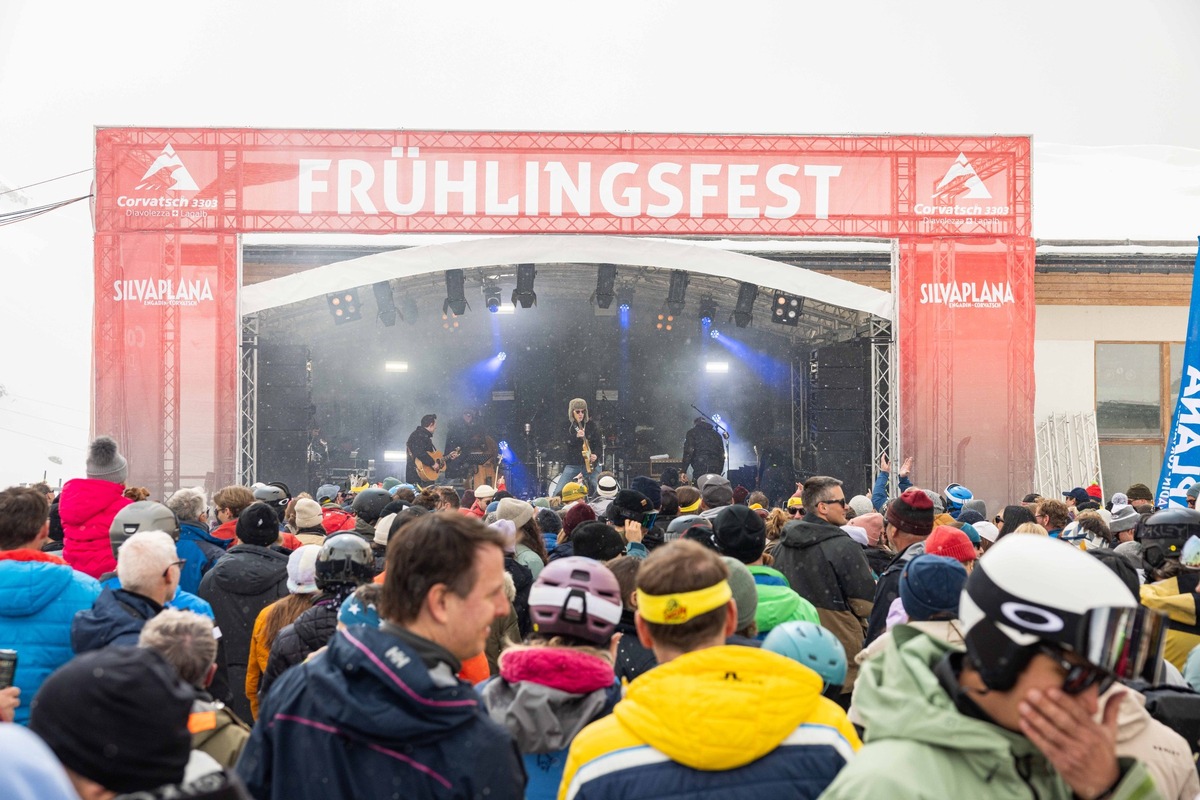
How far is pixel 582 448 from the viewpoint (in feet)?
53.5

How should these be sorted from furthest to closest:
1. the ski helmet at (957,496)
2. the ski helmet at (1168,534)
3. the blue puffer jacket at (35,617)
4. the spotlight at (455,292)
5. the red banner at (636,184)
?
the spotlight at (455,292), the red banner at (636,184), the ski helmet at (957,496), the ski helmet at (1168,534), the blue puffer jacket at (35,617)

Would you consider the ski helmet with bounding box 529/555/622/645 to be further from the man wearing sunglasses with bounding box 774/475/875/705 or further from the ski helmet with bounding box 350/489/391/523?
the ski helmet with bounding box 350/489/391/523

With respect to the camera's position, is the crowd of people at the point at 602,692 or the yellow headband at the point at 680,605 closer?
the crowd of people at the point at 602,692

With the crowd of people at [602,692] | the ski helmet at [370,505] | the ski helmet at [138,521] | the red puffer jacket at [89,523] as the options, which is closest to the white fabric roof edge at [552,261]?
the ski helmet at [370,505]

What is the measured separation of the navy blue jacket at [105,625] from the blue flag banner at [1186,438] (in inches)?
295

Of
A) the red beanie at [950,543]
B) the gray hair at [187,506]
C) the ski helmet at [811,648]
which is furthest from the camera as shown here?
the gray hair at [187,506]

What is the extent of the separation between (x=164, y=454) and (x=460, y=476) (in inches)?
221

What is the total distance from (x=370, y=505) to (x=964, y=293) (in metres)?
8.81

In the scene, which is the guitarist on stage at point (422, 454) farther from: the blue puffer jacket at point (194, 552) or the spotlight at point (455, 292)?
the blue puffer jacket at point (194, 552)

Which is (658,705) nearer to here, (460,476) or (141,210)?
(141,210)

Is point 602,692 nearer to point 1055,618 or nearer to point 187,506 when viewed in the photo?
point 1055,618

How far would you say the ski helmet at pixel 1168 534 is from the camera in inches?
185

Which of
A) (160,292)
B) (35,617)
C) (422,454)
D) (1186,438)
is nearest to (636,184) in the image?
(160,292)

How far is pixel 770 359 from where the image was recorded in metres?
19.3
